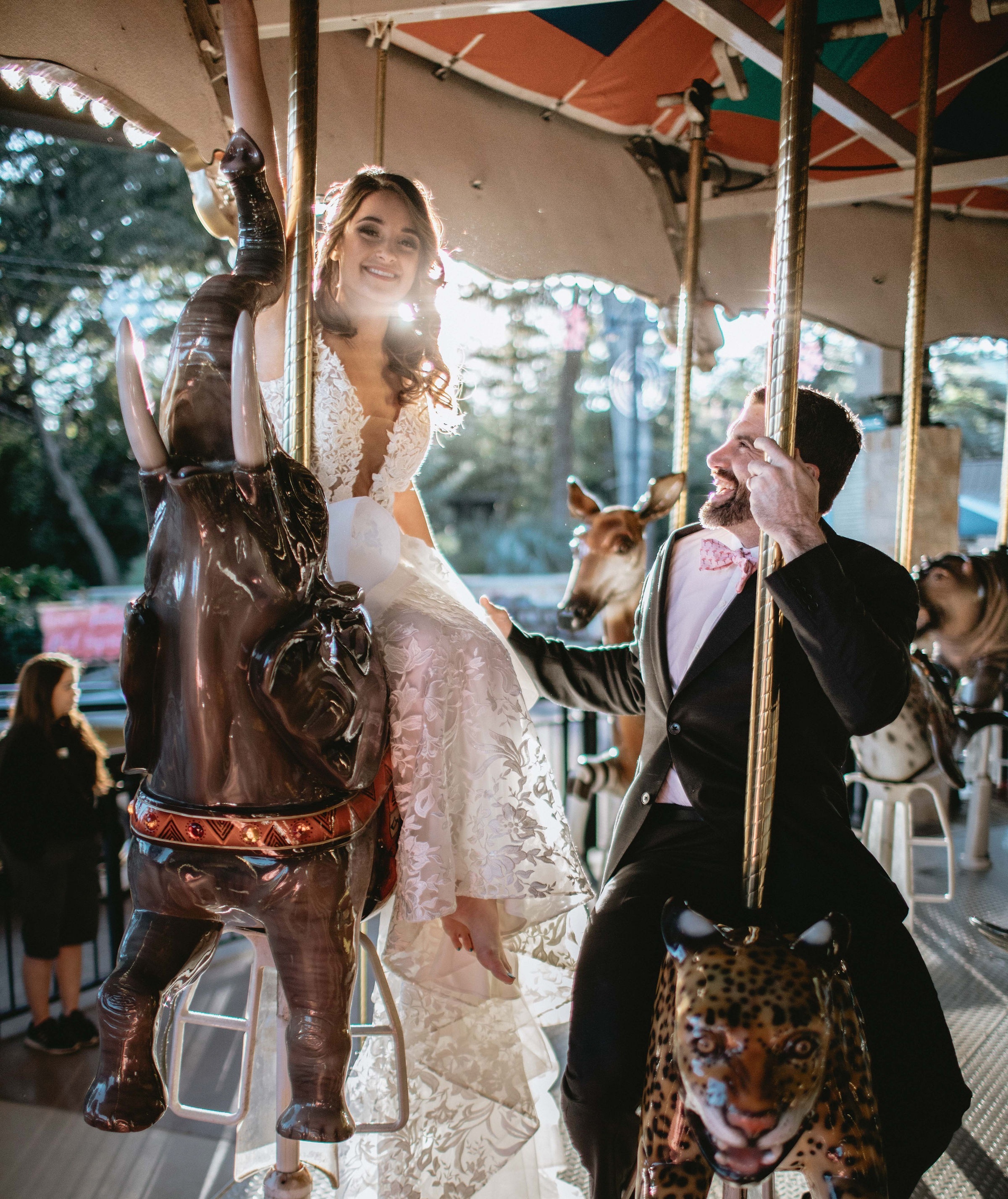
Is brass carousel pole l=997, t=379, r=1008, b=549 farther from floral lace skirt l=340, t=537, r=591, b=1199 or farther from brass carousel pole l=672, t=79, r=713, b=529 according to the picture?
floral lace skirt l=340, t=537, r=591, b=1199

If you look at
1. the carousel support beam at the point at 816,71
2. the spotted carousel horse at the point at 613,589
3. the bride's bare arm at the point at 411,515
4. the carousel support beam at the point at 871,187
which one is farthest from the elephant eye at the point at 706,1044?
the carousel support beam at the point at 871,187

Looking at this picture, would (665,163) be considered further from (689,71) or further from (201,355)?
(201,355)

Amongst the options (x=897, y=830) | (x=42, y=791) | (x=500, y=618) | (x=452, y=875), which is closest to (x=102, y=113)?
(x=500, y=618)

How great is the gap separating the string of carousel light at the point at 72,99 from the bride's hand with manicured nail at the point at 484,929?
5.42ft

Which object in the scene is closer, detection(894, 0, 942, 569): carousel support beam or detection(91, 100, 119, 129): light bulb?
detection(91, 100, 119, 129): light bulb

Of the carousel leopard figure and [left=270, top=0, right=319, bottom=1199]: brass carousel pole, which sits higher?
[left=270, top=0, right=319, bottom=1199]: brass carousel pole

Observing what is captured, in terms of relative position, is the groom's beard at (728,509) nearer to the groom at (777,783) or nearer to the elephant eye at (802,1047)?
the groom at (777,783)

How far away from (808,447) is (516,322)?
15.1m

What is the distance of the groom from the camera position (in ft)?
4.22

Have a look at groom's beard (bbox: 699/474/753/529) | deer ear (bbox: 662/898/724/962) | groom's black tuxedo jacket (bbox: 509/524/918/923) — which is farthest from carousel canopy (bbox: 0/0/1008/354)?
deer ear (bbox: 662/898/724/962)

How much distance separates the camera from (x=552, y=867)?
1.52m

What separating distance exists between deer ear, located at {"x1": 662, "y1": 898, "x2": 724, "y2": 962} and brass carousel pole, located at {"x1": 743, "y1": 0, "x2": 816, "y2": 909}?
0.13m

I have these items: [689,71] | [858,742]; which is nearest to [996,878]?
[858,742]

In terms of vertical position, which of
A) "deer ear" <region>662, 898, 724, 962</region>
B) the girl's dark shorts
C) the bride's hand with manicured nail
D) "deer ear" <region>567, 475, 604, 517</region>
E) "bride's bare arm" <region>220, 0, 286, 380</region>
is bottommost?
the girl's dark shorts
